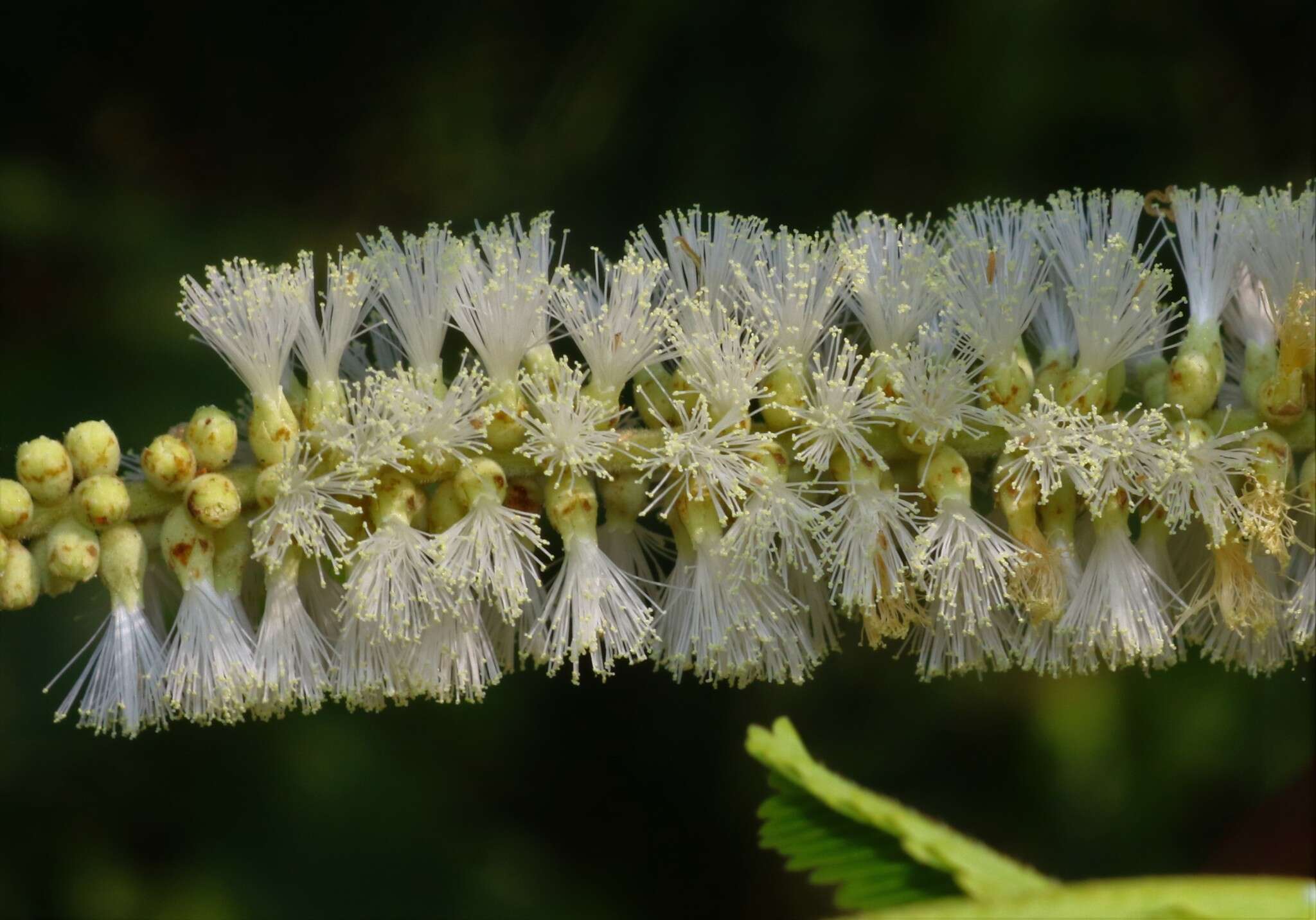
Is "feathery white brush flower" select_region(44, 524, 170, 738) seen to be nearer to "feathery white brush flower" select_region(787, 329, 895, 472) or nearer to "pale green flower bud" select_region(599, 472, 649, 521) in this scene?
"pale green flower bud" select_region(599, 472, 649, 521)

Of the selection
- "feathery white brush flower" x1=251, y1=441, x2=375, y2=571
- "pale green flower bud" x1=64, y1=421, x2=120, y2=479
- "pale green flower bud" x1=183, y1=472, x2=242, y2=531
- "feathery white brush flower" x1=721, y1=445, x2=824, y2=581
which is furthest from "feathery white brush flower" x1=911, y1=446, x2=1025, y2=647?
"pale green flower bud" x1=64, y1=421, x2=120, y2=479

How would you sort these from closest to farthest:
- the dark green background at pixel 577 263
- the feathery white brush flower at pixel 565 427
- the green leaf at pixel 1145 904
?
1. the green leaf at pixel 1145 904
2. the feathery white brush flower at pixel 565 427
3. the dark green background at pixel 577 263

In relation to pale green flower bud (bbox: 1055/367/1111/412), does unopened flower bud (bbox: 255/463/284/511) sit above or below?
below

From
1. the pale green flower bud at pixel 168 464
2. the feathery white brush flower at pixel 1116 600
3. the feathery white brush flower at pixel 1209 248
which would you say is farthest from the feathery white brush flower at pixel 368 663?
the feathery white brush flower at pixel 1209 248

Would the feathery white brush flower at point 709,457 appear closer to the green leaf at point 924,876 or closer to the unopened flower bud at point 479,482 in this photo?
the unopened flower bud at point 479,482

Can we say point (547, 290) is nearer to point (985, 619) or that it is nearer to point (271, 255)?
point (985, 619)

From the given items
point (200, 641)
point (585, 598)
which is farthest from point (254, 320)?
point (585, 598)
